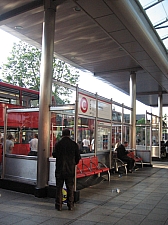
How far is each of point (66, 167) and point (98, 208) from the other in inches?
45.0

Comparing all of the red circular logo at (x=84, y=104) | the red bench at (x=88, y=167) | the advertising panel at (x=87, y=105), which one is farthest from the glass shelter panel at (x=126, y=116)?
the red circular logo at (x=84, y=104)

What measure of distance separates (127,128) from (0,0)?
8.70 m

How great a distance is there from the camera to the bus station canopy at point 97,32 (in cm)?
725

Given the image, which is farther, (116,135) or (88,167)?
(116,135)

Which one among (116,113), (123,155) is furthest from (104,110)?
(123,155)

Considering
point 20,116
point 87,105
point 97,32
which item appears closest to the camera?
point 87,105

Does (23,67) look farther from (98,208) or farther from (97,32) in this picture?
(98,208)

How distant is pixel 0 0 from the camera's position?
804cm

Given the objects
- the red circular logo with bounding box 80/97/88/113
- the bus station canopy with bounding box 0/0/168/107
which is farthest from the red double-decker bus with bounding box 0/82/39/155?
the red circular logo with bounding box 80/97/88/113

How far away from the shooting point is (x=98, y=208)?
564cm

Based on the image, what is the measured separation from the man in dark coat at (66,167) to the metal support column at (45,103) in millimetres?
1232

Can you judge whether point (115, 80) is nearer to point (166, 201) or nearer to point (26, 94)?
point (26, 94)

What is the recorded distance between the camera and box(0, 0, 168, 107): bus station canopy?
7.25 meters

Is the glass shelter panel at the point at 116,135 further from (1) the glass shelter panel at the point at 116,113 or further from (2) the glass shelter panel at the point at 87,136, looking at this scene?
(2) the glass shelter panel at the point at 87,136
